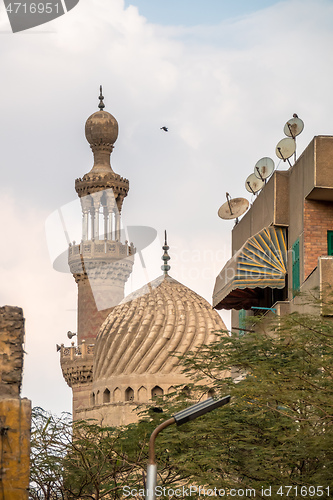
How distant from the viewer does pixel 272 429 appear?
1603 cm

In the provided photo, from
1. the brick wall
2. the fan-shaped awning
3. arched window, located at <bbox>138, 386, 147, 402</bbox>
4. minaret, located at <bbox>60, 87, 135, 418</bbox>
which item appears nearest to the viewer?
the brick wall

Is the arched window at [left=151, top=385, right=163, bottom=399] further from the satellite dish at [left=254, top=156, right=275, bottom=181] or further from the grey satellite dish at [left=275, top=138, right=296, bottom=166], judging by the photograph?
the grey satellite dish at [left=275, top=138, right=296, bottom=166]

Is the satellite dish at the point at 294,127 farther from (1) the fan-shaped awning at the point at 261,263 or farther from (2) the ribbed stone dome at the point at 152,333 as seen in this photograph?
(2) the ribbed stone dome at the point at 152,333

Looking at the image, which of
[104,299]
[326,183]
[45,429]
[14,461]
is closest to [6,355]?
[14,461]

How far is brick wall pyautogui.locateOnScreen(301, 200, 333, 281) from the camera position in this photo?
2236cm

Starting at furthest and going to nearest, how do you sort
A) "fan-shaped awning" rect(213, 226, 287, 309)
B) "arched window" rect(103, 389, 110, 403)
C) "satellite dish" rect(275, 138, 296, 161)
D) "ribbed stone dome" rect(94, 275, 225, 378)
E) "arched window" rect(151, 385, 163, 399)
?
"arched window" rect(103, 389, 110, 403) → "ribbed stone dome" rect(94, 275, 225, 378) → "arched window" rect(151, 385, 163, 399) → "satellite dish" rect(275, 138, 296, 161) → "fan-shaped awning" rect(213, 226, 287, 309)

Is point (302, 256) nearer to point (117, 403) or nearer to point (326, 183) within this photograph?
point (326, 183)

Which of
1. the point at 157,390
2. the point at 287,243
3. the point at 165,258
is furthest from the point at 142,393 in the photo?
the point at 287,243

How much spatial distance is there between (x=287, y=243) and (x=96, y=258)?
20.2 m

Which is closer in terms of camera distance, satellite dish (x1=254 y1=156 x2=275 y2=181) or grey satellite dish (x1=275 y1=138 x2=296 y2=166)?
grey satellite dish (x1=275 y1=138 x2=296 y2=166)

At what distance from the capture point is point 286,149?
2492 cm

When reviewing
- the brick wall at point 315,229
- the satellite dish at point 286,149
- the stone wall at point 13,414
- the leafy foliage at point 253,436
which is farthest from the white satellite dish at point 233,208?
the stone wall at point 13,414

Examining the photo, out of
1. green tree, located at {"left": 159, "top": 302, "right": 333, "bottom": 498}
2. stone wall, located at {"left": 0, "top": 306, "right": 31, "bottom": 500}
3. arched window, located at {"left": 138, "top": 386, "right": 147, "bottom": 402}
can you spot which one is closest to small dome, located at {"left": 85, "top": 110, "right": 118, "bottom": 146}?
arched window, located at {"left": 138, "top": 386, "right": 147, "bottom": 402}

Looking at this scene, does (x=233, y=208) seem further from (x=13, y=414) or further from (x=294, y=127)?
(x=13, y=414)
